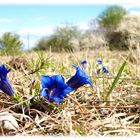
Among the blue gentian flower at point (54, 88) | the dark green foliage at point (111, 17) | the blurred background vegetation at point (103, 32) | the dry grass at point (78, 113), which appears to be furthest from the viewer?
the dark green foliage at point (111, 17)

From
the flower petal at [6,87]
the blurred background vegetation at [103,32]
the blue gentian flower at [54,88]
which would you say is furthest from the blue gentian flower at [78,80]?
the blurred background vegetation at [103,32]

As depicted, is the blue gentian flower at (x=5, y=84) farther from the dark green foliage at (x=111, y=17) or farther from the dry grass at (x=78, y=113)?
the dark green foliage at (x=111, y=17)

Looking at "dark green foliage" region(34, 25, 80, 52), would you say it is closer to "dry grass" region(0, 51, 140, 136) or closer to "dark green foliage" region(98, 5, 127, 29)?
"dark green foliage" region(98, 5, 127, 29)

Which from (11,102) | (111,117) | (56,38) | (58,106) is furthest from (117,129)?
(56,38)

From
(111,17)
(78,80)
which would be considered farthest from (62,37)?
(78,80)

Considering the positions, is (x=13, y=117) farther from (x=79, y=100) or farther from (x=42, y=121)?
(x=79, y=100)

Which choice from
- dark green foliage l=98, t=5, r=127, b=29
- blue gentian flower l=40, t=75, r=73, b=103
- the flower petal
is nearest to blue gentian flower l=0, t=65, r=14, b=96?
the flower petal

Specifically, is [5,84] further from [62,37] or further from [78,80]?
[62,37]

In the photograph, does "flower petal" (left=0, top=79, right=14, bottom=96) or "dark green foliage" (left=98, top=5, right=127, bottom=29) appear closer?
"flower petal" (left=0, top=79, right=14, bottom=96)
